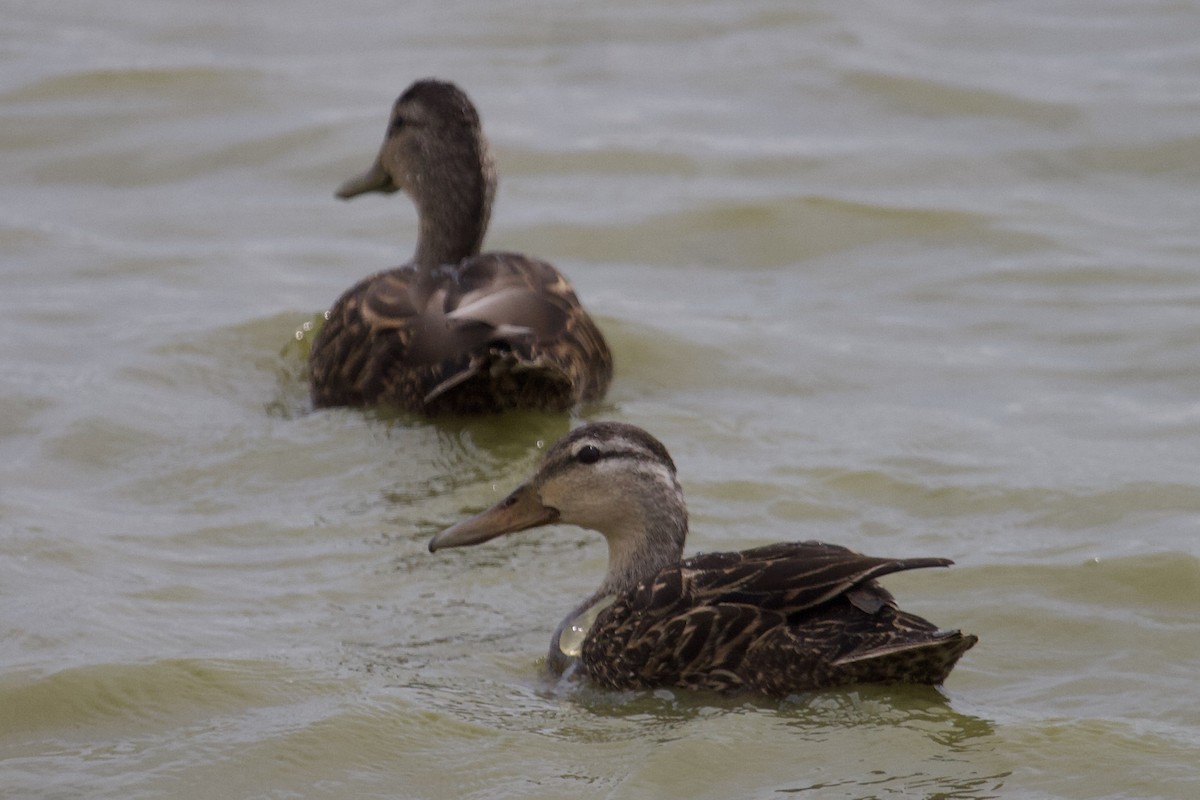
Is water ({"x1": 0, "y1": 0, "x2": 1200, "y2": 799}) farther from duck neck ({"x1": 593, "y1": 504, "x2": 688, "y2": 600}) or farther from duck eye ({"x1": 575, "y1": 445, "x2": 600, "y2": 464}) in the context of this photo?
duck eye ({"x1": 575, "y1": 445, "x2": 600, "y2": 464})

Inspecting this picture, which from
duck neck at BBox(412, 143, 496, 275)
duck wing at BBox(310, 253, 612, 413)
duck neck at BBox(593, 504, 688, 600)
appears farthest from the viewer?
duck neck at BBox(412, 143, 496, 275)

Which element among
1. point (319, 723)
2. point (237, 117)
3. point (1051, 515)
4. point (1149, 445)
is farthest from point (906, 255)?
point (319, 723)

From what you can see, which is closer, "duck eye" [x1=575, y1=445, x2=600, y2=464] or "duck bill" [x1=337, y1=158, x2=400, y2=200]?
"duck eye" [x1=575, y1=445, x2=600, y2=464]

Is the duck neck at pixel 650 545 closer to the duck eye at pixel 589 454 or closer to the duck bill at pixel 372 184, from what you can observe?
the duck eye at pixel 589 454

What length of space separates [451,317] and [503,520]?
6.74 ft

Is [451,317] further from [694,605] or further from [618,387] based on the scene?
[694,605]

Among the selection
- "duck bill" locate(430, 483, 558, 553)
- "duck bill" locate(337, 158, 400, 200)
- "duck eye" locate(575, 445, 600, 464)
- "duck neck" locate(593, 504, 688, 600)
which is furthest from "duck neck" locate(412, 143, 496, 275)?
"duck neck" locate(593, 504, 688, 600)

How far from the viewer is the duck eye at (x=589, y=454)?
22.5 ft

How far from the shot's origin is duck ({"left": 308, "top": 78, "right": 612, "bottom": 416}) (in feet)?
28.8

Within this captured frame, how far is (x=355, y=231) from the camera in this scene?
A: 505 inches

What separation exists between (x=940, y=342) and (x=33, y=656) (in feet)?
18.0

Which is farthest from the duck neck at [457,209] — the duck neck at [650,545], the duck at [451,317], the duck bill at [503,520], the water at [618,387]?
the duck neck at [650,545]

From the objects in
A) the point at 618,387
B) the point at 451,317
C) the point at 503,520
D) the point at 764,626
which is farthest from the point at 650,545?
the point at 618,387

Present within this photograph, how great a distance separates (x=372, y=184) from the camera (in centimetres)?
1077
